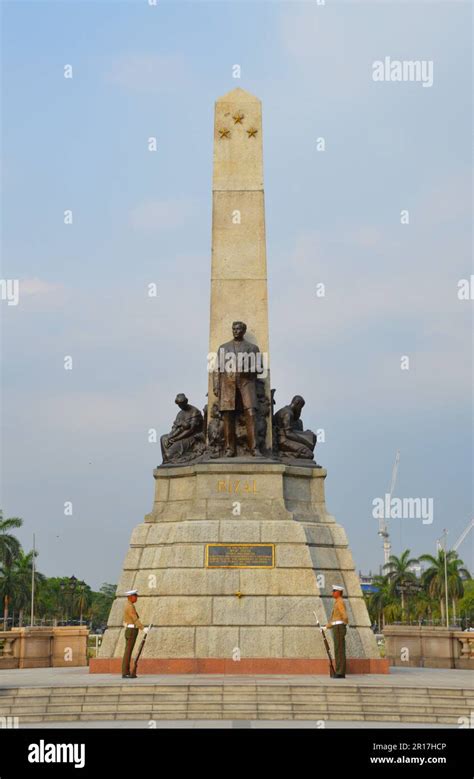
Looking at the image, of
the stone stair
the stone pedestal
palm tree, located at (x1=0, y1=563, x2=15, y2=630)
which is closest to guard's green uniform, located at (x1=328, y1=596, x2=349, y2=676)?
the stone pedestal

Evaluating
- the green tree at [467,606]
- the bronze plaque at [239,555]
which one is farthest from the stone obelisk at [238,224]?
the green tree at [467,606]

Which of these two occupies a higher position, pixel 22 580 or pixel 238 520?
pixel 22 580

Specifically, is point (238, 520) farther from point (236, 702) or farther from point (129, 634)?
point (236, 702)

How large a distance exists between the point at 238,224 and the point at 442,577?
203 feet

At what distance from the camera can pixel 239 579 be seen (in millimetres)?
19172

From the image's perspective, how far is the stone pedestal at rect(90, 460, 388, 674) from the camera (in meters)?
18.6

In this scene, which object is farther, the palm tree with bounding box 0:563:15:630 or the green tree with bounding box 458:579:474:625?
the green tree with bounding box 458:579:474:625

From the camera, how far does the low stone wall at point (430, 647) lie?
2512 centimetres

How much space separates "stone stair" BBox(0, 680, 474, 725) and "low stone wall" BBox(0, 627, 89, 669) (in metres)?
9.13

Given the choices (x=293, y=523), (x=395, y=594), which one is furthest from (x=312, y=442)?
(x=395, y=594)

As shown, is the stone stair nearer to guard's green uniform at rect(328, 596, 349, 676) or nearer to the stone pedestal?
guard's green uniform at rect(328, 596, 349, 676)

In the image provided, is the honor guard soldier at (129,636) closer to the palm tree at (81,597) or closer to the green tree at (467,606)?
the palm tree at (81,597)

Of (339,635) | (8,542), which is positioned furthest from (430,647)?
(8,542)

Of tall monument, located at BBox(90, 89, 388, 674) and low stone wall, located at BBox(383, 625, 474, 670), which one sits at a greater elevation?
tall monument, located at BBox(90, 89, 388, 674)
